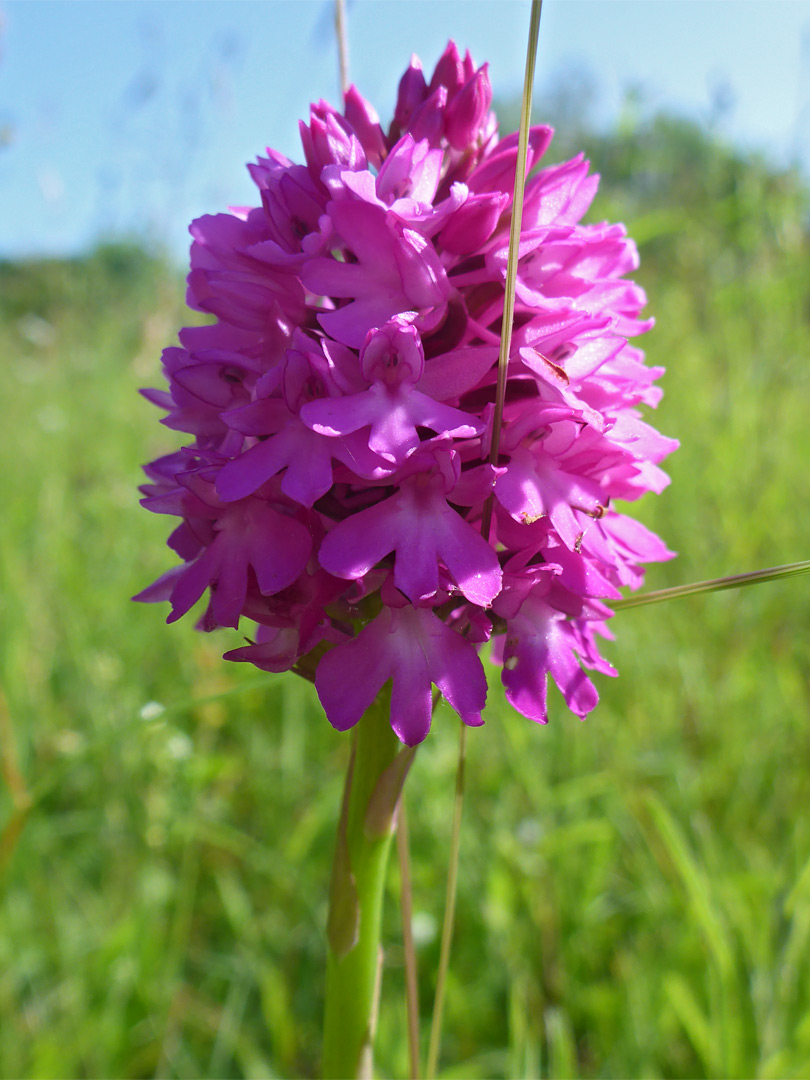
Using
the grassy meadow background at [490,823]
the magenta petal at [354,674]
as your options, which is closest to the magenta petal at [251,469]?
the magenta petal at [354,674]

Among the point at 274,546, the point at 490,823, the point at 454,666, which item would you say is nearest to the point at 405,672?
the point at 454,666

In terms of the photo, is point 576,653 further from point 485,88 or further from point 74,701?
point 74,701

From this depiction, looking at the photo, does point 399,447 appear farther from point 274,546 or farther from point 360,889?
point 360,889

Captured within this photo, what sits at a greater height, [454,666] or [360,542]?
[360,542]

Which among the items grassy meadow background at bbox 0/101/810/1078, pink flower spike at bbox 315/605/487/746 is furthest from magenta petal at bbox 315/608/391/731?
grassy meadow background at bbox 0/101/810/1078

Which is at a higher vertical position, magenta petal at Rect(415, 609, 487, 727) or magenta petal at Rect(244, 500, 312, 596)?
magenta petal at Rect(244, 500, 312, 596)

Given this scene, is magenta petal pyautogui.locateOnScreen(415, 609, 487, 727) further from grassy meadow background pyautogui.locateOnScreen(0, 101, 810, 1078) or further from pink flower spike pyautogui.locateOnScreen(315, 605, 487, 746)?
grassy meadow background pyautogui.locateOnScreen(0, 101, 810, 1078)
